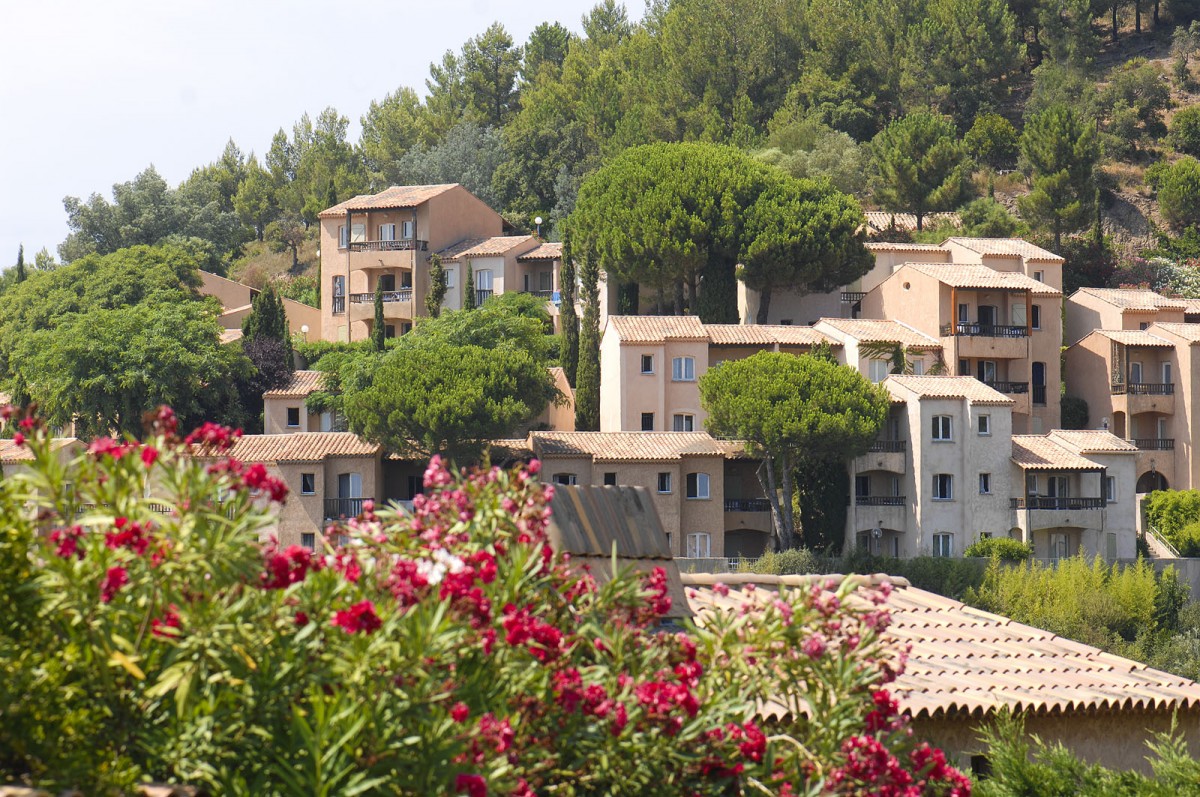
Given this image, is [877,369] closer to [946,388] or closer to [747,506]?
[946,388]

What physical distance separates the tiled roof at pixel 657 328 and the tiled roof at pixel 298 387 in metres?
13.2

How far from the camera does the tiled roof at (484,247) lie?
292 feet

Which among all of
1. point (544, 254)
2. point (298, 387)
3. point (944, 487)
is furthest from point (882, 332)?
point (298, 387)

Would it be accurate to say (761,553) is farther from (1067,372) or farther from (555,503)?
(555,503)

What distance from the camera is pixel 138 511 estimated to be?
27.3 ft

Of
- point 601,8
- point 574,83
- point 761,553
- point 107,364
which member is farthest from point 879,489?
point 601,8

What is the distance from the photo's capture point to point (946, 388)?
6938 centimetres

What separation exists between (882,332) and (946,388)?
5851 millimetres

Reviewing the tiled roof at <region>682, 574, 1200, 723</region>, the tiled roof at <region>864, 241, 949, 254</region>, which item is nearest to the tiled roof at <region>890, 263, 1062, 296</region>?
the tiled roof at <region>864, 241, 949, 254</region>

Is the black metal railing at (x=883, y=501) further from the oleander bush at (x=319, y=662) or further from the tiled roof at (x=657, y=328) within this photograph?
the oleander bush at (x=319, y=662)

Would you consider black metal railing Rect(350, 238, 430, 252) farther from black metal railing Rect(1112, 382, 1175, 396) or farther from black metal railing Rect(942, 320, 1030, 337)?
black metal railing Rect(1112, 382, 1175, 396)

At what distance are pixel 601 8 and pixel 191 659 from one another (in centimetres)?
13009

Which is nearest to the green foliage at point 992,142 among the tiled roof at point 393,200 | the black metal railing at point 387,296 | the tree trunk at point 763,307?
the tree trunk at point 763,307

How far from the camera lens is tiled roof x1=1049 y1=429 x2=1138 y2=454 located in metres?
70.8
